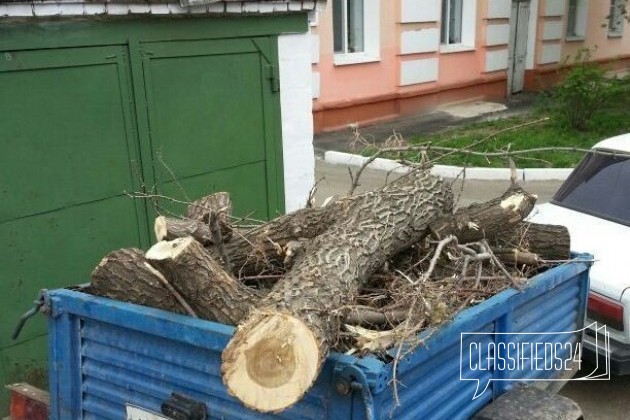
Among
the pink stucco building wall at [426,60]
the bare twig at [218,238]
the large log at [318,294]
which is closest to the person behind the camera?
the large log at [318,294]

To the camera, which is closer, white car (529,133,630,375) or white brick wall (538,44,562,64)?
white car (529,133,630,375)

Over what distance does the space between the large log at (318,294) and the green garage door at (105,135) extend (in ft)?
5.61

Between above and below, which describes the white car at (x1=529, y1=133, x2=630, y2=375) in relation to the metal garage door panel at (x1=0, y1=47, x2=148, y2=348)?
below

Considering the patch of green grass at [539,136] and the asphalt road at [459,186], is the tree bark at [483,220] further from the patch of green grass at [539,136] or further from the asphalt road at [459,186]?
the patch of green grass at [539,136]

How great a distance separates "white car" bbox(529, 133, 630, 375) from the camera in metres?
4.23

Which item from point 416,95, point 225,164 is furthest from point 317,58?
point 225,164

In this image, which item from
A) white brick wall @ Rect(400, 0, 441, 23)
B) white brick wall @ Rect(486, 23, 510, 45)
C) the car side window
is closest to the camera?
the car side window

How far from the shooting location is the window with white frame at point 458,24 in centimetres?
1566

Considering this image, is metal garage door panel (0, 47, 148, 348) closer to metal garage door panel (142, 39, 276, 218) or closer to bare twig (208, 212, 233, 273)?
metal garage door panel (142, 39, 276, 218)

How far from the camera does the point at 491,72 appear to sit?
16.6 metres

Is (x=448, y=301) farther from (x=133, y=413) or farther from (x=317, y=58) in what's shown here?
(x=317, y=58)

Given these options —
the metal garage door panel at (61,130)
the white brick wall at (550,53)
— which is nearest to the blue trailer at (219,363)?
the metal garage door panel at (61,130)

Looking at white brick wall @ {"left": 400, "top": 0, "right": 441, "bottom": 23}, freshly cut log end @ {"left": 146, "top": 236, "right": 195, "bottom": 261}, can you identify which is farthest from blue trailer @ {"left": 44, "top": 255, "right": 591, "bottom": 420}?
white brick wall @ {"left": 400, "top": 0, "right": 441, "bottom": 23}

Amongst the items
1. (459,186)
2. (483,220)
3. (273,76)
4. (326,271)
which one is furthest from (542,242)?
(459,186)
